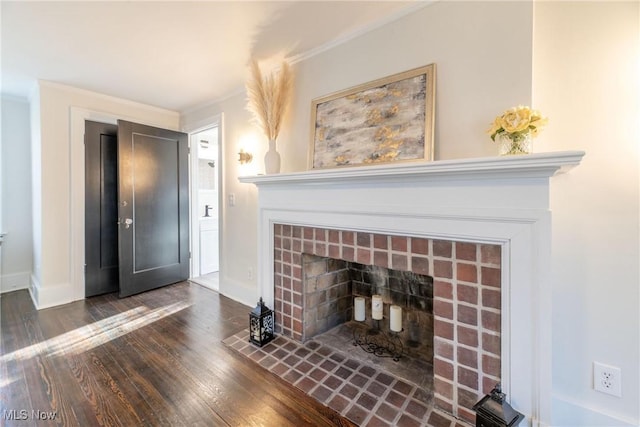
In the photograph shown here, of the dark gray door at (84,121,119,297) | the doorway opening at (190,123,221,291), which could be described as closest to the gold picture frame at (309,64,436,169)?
the doorway opening at (190,123,221,291)

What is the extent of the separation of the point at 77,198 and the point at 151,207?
70 centimetres

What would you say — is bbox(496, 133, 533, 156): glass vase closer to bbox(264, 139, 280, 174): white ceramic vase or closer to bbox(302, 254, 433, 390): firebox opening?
bbox(302, 254, 433, 390): firebox opening

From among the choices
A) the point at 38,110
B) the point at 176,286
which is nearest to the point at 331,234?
the point at 176,286

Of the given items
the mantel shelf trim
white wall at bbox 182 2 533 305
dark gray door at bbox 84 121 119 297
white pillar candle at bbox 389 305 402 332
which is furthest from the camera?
dark gray door at bbox 84 121 119 297

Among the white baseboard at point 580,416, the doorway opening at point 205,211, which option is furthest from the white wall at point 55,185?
the white baseboard at point 580,416

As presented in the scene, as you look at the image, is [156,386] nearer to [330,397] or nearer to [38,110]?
[330,397]

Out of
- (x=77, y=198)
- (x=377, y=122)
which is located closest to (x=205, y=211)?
(x=77, y=198)

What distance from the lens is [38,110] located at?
110 inches

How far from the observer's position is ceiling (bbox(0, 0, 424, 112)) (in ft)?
5.64

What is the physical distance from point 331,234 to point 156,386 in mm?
1416

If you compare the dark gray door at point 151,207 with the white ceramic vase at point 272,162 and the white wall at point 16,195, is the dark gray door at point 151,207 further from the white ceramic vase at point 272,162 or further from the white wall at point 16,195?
the white ceramic vase at point 272,162

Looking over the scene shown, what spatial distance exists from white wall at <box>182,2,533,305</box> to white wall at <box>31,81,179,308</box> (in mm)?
2385

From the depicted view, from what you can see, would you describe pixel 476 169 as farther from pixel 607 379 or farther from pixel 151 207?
pixel 151 207

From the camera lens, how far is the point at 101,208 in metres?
3.18
